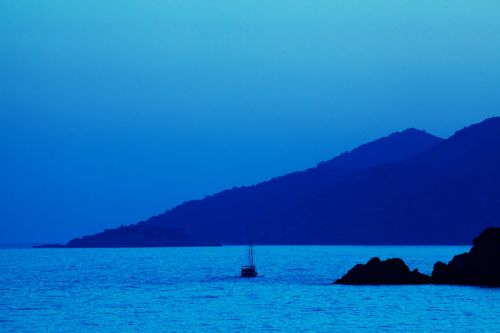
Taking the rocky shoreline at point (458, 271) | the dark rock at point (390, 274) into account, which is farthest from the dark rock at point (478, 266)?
the dark rock at point (390, 274)

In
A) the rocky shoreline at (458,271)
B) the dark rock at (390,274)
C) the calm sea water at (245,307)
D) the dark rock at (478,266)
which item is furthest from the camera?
the dark rock at (390,274)

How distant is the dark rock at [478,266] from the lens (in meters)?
100

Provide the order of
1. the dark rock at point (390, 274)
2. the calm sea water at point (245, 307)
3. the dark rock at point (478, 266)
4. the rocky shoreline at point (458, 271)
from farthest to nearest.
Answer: the dark rock at point (390, 274) → the rocky shoreline at point (458, 271) → the dark rock at point (478, 266) → the calm sea water at point (245, 307)

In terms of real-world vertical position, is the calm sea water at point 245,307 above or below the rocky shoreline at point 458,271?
below

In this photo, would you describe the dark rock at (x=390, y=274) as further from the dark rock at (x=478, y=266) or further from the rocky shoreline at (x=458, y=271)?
the dark rock at (x=478, y=266)

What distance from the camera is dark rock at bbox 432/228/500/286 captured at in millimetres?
100250

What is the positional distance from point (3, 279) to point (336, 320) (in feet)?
275

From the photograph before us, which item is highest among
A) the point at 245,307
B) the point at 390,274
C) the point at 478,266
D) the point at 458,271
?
the point at 478,266

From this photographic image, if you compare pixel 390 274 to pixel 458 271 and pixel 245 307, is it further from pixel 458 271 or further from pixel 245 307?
pixel 245 307

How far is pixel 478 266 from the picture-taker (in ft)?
343

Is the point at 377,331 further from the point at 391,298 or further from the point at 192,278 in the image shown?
the point at 192,278

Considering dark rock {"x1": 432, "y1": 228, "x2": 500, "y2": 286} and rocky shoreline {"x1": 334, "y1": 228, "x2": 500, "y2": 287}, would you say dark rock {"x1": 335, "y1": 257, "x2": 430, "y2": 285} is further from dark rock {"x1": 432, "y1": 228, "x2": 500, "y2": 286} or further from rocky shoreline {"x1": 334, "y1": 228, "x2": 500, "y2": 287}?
dark rock {"x1": 432, "y1": 228, "x2": 500, "y2": 286}

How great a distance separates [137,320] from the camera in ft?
263

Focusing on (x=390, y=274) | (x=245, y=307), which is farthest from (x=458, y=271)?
(x=245, y=307)
